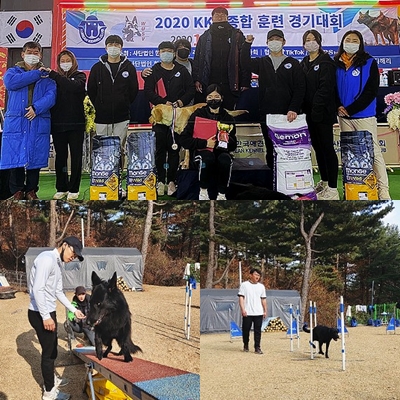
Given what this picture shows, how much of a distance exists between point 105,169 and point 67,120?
0.59 m

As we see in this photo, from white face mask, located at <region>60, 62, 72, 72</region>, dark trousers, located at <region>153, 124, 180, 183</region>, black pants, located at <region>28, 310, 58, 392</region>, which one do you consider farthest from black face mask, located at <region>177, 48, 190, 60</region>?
black pants, located at <region>28, 310, 58, 392</region>

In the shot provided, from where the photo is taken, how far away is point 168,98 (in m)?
5.37

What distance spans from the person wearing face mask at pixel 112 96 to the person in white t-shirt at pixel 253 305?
5.20 ft

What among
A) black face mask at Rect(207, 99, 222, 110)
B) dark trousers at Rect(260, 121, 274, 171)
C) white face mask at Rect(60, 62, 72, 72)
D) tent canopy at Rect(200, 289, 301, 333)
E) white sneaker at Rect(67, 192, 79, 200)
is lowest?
tent canopy at Rect(200, 289, 301, 333)

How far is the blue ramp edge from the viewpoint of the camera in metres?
4.57

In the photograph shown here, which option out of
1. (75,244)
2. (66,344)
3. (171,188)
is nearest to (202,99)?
(171,188)

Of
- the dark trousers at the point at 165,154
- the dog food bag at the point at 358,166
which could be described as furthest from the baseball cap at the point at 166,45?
the dog food bag at the point at 358,166

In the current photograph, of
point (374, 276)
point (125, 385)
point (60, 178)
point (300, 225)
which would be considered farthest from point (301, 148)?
point (125, 385)

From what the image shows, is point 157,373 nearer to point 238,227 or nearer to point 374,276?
point 238,227

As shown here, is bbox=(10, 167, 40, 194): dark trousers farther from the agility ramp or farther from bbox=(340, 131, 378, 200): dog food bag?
bbox=(340, 131, 378, 200): dog food bag

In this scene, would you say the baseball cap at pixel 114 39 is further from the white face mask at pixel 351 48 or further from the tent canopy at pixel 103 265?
the white face mask at pixel 351 48

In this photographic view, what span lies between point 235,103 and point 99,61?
1.32 m

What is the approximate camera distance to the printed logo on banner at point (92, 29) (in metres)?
5.53

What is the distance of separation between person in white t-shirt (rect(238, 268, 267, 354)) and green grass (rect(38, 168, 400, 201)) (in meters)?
1.02
